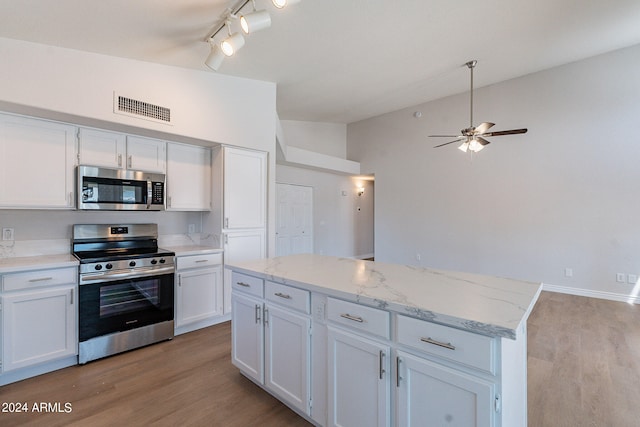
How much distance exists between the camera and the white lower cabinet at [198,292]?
3.06 meters

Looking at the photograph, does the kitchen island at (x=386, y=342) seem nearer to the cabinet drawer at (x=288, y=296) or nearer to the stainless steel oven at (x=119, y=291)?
the cabinet drawer at (x=288, y=296)

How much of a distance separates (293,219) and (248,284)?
4480 millimetres

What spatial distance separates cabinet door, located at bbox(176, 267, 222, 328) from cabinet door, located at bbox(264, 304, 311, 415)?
1548 millimetres

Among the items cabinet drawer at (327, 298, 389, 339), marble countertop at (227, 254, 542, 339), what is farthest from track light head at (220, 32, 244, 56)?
cabinet drawer at (327, 298, 389, 339)

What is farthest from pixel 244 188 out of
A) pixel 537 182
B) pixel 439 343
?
pixel 537 182

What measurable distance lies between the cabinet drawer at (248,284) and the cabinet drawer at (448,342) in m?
1.07

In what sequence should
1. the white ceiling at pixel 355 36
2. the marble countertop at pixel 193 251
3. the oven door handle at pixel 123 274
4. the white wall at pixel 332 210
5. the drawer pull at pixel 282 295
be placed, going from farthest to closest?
the white wall at pixel 332 210 < the marble countertop at pixel 193 251 < the oven door handle at pixel 123 274 < the white ceiling at pixel 355 36 < the drawer pull at pixel 282 295

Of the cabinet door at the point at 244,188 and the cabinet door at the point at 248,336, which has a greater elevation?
the cabinet door at the point at 244,188

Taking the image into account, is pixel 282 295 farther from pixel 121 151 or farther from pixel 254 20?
pixel 121 151

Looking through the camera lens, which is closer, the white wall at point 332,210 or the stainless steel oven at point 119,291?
the stainless steel oven at point 119,291

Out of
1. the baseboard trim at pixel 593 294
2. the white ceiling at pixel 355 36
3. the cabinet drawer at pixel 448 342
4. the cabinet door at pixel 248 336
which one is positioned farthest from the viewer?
the baseboard trim at pixel 593 294

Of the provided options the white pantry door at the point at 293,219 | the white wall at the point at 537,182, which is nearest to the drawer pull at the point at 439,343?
the white wall at the point at 537,182

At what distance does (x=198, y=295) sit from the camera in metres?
3.20

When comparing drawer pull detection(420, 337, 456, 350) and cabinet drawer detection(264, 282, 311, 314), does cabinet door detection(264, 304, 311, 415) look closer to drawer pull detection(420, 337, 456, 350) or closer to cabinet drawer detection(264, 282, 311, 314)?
cabinet drawer detection(264, 282, 311, 314)
